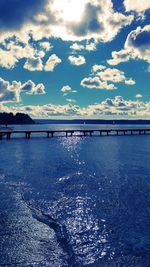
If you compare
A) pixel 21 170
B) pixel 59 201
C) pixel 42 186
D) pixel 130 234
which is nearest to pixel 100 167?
pixel 21 170

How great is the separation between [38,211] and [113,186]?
8.93m

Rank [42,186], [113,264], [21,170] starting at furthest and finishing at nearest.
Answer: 1. [21,170]
2. [42,186]
3. [113,264]

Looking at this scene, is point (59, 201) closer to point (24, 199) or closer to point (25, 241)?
point (24, 199)

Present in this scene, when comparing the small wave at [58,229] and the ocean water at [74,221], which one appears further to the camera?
the small wave at [58,229]

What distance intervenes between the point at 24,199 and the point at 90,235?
7.57 meters

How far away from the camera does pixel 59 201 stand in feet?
63.6

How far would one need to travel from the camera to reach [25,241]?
41.6 ft

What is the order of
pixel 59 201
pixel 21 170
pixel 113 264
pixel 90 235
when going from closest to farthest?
pixel 113 264
pixel 90 235
pixel 59 201
pixel 21 170

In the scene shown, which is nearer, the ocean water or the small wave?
the ocean water

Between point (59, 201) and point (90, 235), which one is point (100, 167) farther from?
point (90, 235)

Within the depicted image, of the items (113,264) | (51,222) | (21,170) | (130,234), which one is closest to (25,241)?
(51,222)

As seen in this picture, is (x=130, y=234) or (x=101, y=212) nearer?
(x=130, y=234)

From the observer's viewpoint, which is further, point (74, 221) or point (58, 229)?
point (74, 221)

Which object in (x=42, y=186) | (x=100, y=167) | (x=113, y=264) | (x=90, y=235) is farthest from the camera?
(x=100, y=167)
